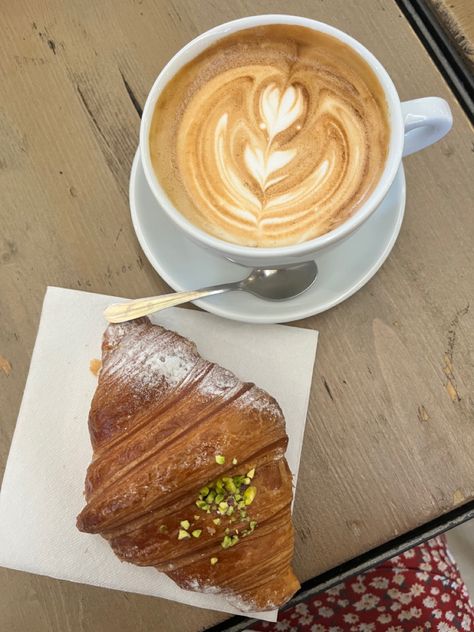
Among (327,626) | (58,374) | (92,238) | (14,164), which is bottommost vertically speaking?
(327,626)

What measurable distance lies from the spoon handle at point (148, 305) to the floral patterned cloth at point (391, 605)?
82 centimetres

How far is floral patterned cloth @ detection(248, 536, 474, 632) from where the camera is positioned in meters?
1.28

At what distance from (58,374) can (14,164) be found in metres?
0.35

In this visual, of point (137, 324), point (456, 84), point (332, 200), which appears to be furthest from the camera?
point (456, 84)

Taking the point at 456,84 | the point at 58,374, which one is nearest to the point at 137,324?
the point at 58,374

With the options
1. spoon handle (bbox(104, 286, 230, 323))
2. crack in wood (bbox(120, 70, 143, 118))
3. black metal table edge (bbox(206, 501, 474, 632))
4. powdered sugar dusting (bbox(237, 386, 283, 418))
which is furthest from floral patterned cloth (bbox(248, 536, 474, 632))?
crack in wood (bbox(120, 70, 143, 118))

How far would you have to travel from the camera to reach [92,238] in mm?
923

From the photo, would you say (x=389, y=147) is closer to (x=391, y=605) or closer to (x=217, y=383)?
(x=217, y=383)

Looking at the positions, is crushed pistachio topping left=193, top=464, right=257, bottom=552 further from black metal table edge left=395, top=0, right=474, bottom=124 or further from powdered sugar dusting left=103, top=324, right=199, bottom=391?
black metal table edge left=395, top=0, right=474, bottom=124

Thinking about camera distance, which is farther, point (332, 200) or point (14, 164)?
point (14, 164)

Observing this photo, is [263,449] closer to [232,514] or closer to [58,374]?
[232,514]

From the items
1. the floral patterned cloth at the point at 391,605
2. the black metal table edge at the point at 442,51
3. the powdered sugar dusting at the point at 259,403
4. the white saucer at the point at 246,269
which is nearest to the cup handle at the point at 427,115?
the white saucer at the point at 246,269

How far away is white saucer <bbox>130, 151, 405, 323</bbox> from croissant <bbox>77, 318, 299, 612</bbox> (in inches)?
4.0

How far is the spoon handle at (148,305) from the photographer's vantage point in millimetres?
826
